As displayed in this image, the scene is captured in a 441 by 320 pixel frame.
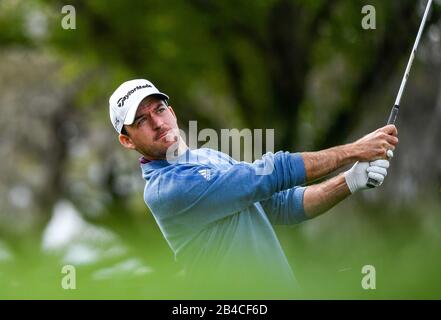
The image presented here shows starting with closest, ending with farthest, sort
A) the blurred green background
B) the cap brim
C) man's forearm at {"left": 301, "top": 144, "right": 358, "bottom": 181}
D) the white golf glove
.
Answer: man's forearm at {"left": 301, "top": 144, "right": 358, "bottom": 181}
the white golf glove
the cap brim
the blurred green background

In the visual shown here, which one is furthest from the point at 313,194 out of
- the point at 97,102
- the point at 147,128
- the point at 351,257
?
the point at 97,102

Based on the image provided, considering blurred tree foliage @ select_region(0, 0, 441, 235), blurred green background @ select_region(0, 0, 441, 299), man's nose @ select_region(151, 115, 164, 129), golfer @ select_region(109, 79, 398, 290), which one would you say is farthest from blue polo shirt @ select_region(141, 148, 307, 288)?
blurred tree foliage @ select_region(0, 0, 441, 235)

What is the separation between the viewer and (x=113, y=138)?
69.9ft

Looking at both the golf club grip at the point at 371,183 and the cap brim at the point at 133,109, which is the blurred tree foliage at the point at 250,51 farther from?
the cap brim at the point at 133,109

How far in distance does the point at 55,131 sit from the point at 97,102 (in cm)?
293

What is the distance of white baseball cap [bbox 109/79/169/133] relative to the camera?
4996mm

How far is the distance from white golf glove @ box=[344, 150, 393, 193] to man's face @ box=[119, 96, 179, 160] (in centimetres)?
86

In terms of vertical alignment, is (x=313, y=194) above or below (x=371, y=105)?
below

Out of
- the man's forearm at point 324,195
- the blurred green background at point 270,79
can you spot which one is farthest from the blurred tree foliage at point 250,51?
the man's forearm at point 324,195

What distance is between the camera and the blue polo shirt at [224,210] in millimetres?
4754

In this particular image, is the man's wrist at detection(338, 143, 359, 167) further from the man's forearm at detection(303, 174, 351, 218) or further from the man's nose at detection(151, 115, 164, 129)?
the man's nose at detection(151, 115, 164, 129)

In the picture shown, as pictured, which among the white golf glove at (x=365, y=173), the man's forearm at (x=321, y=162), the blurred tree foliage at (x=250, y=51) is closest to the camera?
the man's forearm at (x=321, y=162)

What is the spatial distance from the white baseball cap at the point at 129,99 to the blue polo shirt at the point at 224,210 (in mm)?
281

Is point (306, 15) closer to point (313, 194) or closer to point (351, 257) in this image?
point (351, 257)
